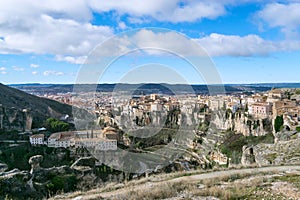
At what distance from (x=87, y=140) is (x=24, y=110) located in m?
19.1

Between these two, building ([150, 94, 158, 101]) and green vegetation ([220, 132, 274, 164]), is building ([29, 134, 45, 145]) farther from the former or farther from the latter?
green vegetation ([220, 132, 274, 164])

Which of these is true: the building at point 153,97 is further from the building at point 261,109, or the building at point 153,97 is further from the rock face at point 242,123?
the building at point 261,109

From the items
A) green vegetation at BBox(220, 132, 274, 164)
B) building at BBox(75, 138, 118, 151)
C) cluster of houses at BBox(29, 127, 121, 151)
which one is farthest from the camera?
green vegetation at BBox(220, 132, 274, 164)

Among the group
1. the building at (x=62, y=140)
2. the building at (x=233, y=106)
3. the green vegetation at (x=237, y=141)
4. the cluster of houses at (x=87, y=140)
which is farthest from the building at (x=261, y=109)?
the building at (x=62, y=140)

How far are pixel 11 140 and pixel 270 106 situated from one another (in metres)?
33.2

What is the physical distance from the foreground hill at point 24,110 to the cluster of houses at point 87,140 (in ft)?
27.6

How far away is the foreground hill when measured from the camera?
41.9m

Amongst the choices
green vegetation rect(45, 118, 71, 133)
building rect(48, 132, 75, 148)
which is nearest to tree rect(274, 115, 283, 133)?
building rect(48, 132, 75, 148)

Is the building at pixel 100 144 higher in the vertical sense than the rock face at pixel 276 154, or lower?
lower

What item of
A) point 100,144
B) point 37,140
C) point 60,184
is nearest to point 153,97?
point 100,144

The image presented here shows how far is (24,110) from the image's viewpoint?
44.7 metres

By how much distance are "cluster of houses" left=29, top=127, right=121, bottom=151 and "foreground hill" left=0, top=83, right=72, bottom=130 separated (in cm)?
840

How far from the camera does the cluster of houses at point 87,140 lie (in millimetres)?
27725

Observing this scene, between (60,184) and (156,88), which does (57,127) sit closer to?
(156,88)
